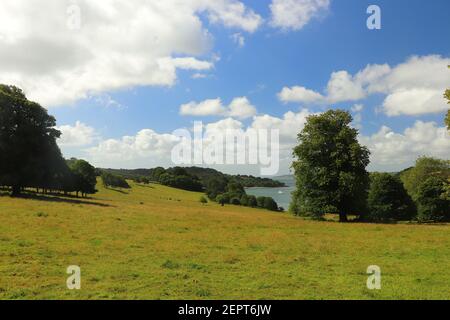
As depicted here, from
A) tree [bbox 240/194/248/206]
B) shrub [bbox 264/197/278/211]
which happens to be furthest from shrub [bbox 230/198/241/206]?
shrub [bbox 264/197/278/211]

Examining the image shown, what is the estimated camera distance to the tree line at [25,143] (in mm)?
48562

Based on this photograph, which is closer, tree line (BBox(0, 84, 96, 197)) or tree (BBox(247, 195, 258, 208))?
tree line (BBox(0, 84, 96, 197))

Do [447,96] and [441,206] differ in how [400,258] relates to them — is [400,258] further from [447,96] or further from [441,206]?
[441,206]

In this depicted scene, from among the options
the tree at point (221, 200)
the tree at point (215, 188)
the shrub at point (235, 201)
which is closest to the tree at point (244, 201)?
the shrub at point (235, 201)

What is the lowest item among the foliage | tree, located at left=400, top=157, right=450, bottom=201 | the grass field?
the grass field

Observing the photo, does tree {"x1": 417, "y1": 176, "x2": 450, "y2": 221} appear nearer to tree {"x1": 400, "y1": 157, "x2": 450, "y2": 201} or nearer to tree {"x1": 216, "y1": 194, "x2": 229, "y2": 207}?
tree {"x1": 400, "y1": 157, "x2": 450, "y2": 201}

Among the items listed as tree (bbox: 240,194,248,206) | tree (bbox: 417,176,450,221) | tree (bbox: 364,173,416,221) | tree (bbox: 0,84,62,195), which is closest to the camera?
tree (bbox: 0,84,62,195)

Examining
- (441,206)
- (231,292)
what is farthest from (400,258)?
(441,206)

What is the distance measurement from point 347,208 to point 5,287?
132 feet

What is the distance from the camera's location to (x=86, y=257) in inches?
685

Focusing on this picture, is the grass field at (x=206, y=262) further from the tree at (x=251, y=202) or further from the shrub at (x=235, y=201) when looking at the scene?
the shrub at (x=235, y=201)

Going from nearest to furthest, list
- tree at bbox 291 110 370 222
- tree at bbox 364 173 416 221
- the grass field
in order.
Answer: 1. the grass field
2. tree at bbox 291 110 370 222
3. tree at bbox 364 173 416 221

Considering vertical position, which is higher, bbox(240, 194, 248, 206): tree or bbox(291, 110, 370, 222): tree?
bbox(291, 110, 370, 222): tree

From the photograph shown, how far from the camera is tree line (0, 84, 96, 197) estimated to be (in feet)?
159
